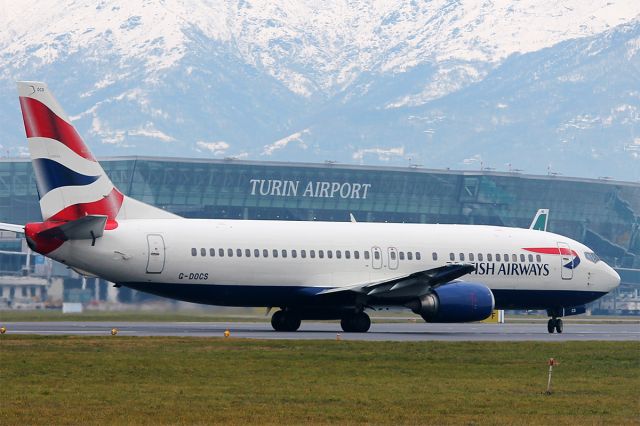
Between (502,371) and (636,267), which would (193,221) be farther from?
(636,267)

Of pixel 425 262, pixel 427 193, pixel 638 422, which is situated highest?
pixel 427 193

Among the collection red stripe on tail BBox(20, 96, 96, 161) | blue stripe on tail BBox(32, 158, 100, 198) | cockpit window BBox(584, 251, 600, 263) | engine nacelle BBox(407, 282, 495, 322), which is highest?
red stripe on tail BBox(20, 96, 96, 161)

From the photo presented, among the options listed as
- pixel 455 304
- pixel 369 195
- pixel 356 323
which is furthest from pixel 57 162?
pixel 369 195

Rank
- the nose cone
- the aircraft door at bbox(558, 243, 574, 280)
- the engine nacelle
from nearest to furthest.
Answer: the engine nacelle < the aircraft door at bbox(558, 243, 574, 280) < the nose cone

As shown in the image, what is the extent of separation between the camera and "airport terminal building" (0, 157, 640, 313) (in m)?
144

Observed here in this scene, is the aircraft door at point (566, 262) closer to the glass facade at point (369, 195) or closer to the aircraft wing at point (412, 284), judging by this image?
the aircraft wing at point (412, 284)

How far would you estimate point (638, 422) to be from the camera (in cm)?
2531

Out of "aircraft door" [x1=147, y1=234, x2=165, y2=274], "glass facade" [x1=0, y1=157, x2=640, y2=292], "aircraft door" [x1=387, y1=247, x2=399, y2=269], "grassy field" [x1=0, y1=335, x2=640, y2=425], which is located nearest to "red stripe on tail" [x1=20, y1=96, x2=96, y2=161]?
"aircraft door" [x1=147, y1=234, x2=165, y2=274]

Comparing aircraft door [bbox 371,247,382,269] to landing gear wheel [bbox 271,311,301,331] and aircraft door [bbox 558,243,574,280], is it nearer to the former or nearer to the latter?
landing gear wheel [bbox 271,311,301,331]

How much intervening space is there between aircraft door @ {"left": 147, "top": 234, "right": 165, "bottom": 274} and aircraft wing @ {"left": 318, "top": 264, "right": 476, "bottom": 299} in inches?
231

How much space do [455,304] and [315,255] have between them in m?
5.00

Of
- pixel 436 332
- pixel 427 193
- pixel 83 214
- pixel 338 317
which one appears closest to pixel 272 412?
pixel 83 214

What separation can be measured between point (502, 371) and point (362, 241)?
16.3 metres

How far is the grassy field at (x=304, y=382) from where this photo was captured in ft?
84.1
